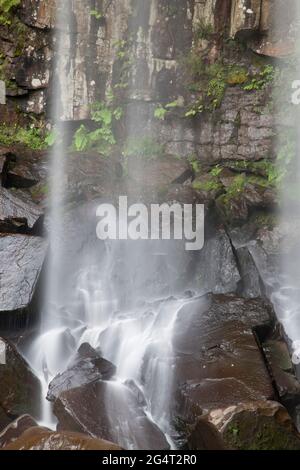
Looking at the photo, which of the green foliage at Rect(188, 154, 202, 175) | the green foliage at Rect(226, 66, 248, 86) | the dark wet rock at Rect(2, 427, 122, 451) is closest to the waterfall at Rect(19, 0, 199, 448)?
the dark wet rock at Rect(2, 427, 122, 451)

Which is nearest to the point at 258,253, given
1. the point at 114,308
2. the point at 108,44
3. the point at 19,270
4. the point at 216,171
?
the point at 216,171

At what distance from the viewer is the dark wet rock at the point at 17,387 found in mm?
6301

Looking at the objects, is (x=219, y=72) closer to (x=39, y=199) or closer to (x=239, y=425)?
(x=39, y=199)

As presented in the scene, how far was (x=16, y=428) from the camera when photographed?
19.0ft

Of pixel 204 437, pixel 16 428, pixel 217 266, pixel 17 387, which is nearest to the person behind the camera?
pixel 204 437

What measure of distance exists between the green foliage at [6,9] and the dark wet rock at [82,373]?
372 inches

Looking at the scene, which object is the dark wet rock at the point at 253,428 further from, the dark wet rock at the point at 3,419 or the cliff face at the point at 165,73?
the cliff face at the point at 165,73

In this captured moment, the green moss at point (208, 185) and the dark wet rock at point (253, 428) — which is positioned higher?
the green moss at point (208, 185)

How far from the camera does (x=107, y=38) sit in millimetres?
12266

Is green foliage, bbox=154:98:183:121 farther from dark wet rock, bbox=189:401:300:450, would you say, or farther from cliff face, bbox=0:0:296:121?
dark wet rock, bbox=189:401:300:450

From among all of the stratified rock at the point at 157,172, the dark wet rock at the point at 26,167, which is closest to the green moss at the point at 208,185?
the stratified rock at the point at 157,172

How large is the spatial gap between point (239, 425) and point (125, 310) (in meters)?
3.95

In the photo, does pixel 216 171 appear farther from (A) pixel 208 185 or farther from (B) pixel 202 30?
(B) pixel 202 30

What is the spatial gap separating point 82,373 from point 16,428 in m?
1.17
